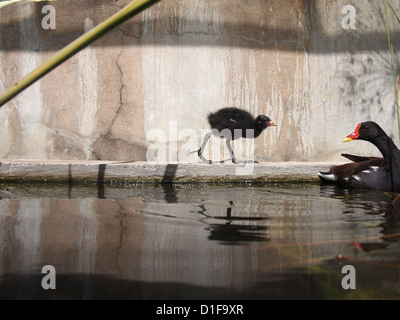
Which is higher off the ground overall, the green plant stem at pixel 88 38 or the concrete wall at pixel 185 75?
the concrete wall at pixel 185 75

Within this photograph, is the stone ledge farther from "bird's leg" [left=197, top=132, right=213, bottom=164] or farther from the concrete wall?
the concrete wall

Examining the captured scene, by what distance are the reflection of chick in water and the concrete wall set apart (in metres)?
2.34

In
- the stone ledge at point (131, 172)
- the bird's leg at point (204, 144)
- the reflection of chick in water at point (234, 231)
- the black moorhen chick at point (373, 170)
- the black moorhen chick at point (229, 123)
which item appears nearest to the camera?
the reflection of chick in water at point (234, 231)

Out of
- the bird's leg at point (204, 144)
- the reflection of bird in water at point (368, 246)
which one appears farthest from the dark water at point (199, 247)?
the bird's leg at point (204, 144)

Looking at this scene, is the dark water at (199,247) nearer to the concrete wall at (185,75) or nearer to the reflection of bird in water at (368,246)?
the reflection of bird in water at (368,246)

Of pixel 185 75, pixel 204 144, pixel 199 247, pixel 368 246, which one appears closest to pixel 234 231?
pixel 199 247

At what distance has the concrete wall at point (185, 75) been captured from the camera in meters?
4.90

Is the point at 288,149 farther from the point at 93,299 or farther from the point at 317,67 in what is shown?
the point at 93,299

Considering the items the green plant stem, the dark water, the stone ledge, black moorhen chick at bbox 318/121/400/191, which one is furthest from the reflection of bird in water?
the stone ledge

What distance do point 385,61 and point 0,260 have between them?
461 centimetres

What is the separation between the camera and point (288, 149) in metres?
5.05

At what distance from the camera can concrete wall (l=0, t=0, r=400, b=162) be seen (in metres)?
4.90

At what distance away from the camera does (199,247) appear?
80.7 inches

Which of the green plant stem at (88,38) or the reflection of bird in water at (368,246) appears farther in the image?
the reflection of bird in water at (368,246)
